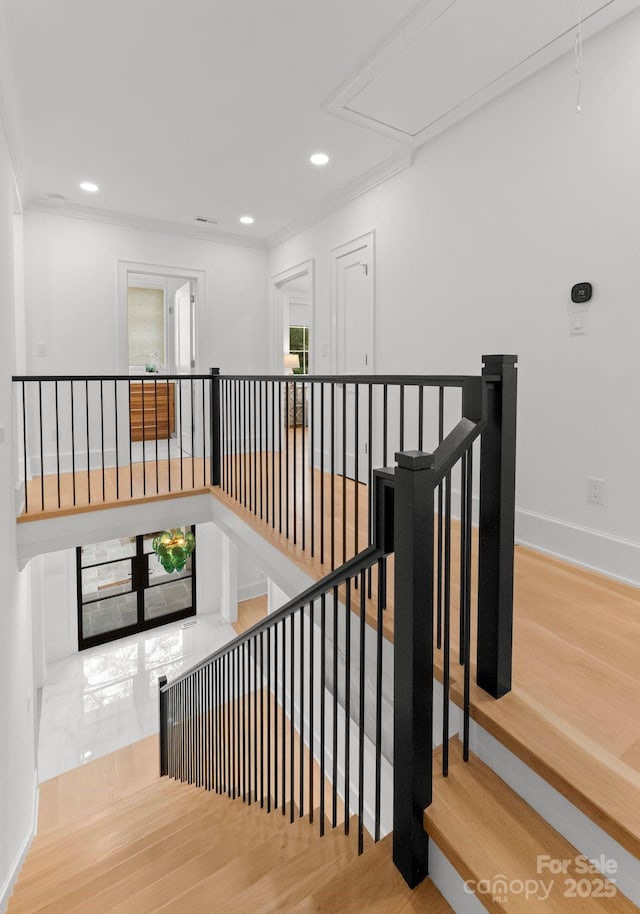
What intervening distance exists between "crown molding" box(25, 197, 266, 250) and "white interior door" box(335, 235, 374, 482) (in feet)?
5.57

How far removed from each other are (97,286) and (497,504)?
16.2 ft

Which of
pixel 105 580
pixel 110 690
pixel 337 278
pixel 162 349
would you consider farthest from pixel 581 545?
pixel 162 349

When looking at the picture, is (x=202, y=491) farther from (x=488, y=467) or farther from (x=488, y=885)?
(x=488, y=885)

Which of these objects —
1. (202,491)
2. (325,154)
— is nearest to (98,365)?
(202,491)

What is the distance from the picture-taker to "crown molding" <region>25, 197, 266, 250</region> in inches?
183

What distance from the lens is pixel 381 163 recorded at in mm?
3842

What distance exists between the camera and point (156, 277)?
17.6ft

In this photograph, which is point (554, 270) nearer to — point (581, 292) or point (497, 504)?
point (581, 292)

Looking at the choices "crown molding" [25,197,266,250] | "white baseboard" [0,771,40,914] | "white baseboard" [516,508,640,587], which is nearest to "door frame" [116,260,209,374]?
"crown molding" [25,197,266,250]

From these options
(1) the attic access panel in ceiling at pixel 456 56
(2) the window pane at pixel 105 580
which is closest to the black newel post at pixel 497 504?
(1) the attic access panel in ceiling at pixel 456 56

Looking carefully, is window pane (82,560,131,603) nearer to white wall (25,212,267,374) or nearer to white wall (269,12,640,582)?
white wall (25,212,267,374)

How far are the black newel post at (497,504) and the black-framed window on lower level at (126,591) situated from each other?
5980 millimetres

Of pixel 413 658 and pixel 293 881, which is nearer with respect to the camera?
pixel 413 658

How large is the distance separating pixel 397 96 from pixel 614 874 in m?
Result: 3.66
